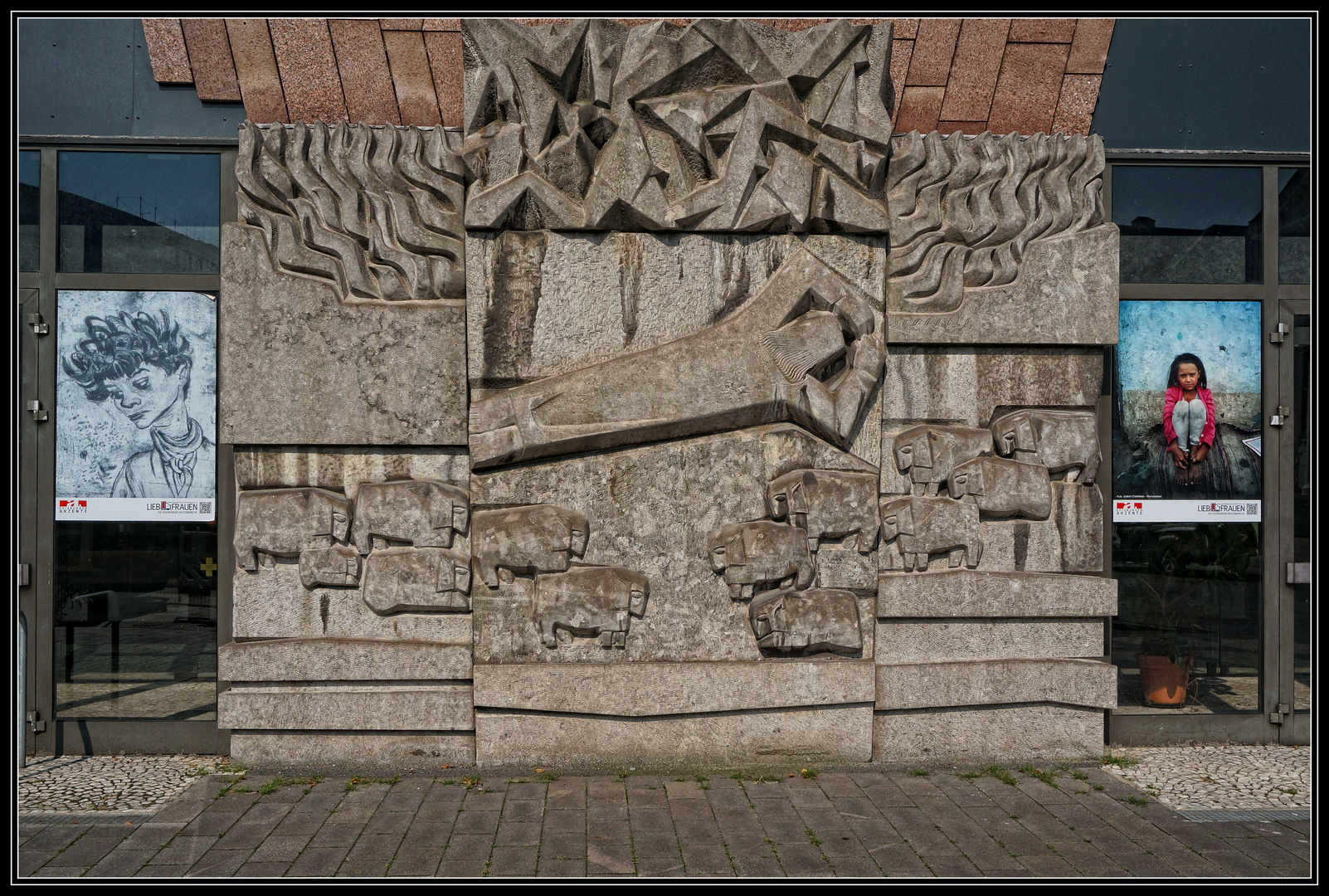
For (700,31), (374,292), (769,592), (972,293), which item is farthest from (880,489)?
(374,292)

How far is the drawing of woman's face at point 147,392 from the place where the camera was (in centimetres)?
536

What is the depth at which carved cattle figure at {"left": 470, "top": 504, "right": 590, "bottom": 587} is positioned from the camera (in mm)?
4961

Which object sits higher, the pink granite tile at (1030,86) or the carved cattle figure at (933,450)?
the pink granite tile at (1030,86)

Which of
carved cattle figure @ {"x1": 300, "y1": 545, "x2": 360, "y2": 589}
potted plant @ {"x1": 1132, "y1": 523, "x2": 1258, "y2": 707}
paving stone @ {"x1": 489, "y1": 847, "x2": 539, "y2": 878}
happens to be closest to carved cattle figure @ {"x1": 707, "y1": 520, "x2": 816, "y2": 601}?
paving stone @ {"x1": 489, "y1": 847, "x2": 539, "y2": 878}

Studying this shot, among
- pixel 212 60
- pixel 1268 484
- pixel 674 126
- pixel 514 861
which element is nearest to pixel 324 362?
pixel 212 60

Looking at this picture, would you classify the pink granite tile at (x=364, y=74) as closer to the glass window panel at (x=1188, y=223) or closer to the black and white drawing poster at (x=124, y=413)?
the black and white drawing poster at (x=124, y=413)

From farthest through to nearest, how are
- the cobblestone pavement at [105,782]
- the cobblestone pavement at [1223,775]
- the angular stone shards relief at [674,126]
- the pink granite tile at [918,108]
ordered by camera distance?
the pink granite tile at [918,108]
the angular stone shards relief at [674,126]
the cobblestone pavement at [1223,775]
the cobblestone pavement at [105,782]

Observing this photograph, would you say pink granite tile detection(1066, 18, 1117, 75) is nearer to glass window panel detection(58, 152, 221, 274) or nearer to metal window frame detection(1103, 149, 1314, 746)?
metal window frame detection(1103, 149, 1314, 746)

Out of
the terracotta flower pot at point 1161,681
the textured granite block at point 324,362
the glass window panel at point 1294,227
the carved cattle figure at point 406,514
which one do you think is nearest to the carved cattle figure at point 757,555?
the carved cattle figure at point 406,514

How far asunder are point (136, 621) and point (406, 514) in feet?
6.26

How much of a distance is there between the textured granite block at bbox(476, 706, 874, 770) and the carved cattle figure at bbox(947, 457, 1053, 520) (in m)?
1.51

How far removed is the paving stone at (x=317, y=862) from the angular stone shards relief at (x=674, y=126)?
3.25 m

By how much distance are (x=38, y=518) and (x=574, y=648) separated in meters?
3.31

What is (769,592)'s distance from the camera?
Result: 16.8 feet
